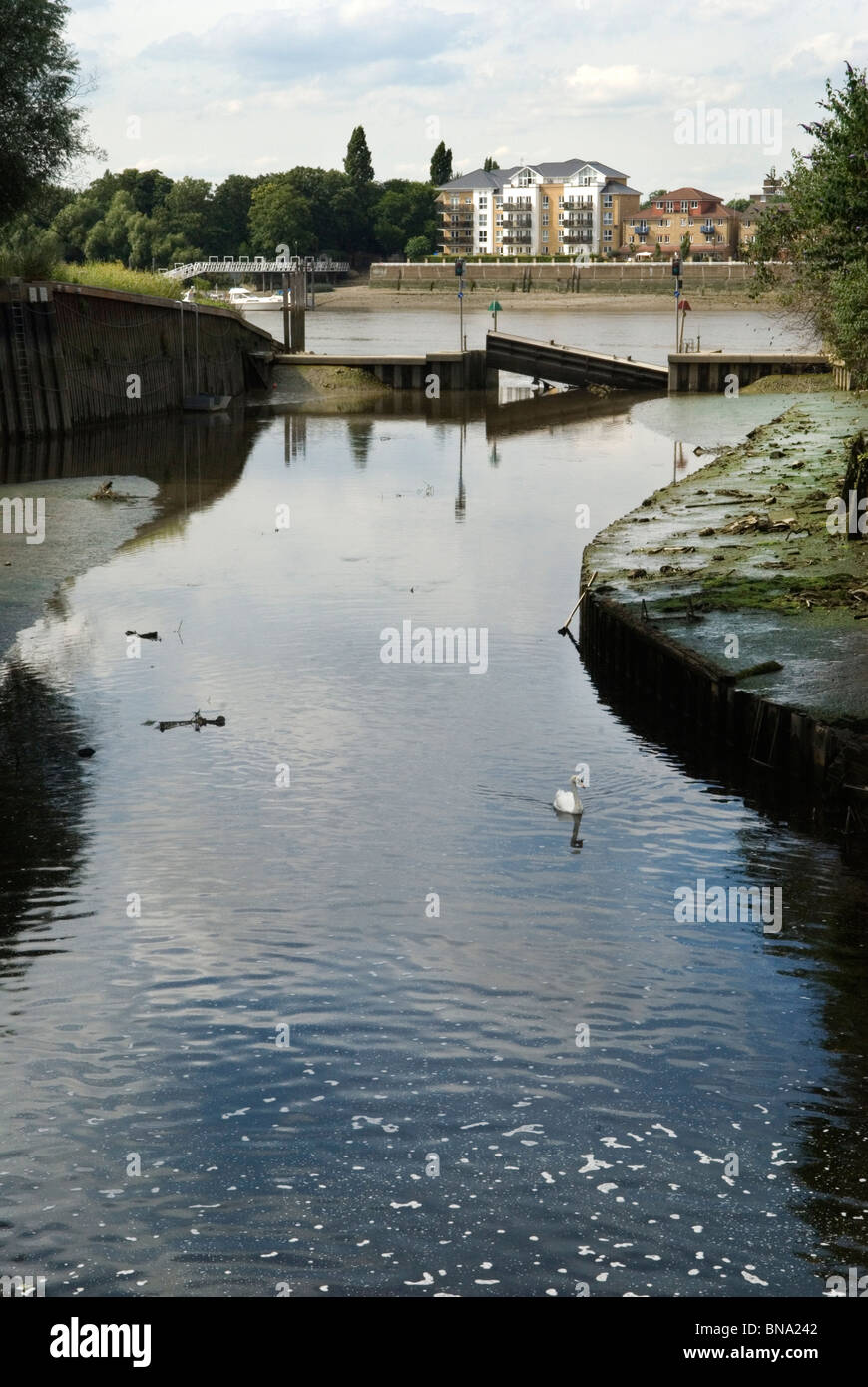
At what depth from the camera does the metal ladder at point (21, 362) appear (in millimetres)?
44281

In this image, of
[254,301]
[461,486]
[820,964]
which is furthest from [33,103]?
[254,301]

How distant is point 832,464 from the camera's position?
33.8m

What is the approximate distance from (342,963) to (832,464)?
24730mm

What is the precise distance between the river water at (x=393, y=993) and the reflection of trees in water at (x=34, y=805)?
0.05 metres

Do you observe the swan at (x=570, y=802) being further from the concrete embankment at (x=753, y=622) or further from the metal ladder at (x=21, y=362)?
the metal ladder at (x=21, y=362)

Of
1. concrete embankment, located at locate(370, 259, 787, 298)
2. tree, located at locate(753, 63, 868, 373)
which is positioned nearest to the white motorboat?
concrete embankment, located at locate(370, 259, 787, 298)

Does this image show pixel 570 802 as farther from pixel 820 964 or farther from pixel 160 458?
pixel 160 458

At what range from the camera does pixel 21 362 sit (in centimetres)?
4516

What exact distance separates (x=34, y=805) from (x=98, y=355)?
123ft

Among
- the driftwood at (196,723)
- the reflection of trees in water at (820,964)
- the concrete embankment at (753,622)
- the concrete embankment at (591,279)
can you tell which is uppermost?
the concrete embankment at (591,279)

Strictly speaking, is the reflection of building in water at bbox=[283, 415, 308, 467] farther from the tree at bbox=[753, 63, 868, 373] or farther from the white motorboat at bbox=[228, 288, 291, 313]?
the white motorboat at bbox=[228, 288, 291, 313]

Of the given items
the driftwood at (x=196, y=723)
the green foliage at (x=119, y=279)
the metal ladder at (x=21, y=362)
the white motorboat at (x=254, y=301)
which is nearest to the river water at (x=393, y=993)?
the driftwood at (x=196, y=723)

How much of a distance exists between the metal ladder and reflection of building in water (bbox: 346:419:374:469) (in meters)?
9.90

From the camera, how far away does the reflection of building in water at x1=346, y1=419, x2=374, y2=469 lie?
1825 inches
